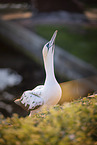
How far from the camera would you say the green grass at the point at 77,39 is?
489cm

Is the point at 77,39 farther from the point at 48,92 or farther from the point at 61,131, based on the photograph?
the point at 61,131

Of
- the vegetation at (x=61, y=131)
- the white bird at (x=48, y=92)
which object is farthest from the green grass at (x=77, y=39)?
the vegetation at (x=61, y=131)

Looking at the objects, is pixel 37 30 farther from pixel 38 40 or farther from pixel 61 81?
pixel 61 81

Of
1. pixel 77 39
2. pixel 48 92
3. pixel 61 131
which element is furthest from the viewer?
pixel 77 39

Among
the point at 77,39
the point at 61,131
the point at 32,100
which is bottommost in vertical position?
the point at 77,39

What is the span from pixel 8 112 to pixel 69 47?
245cm

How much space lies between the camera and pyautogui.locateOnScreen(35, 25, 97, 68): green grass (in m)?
4.89

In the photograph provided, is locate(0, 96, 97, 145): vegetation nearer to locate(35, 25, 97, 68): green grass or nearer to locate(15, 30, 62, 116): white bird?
locate(15, 30, 62, 116): white bird

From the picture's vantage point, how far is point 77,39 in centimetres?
565

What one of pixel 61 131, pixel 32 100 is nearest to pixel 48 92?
pixel 32 100

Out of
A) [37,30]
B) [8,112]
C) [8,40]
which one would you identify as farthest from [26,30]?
[8,112]

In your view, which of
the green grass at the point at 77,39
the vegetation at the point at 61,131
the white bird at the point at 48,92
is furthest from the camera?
the green grass at the point at 77,39

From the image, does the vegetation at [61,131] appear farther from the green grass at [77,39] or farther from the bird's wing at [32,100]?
the green grass at [77,39]

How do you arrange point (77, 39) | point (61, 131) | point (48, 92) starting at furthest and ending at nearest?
point (77, 39)
point (48, 92)
point (61, 131)
